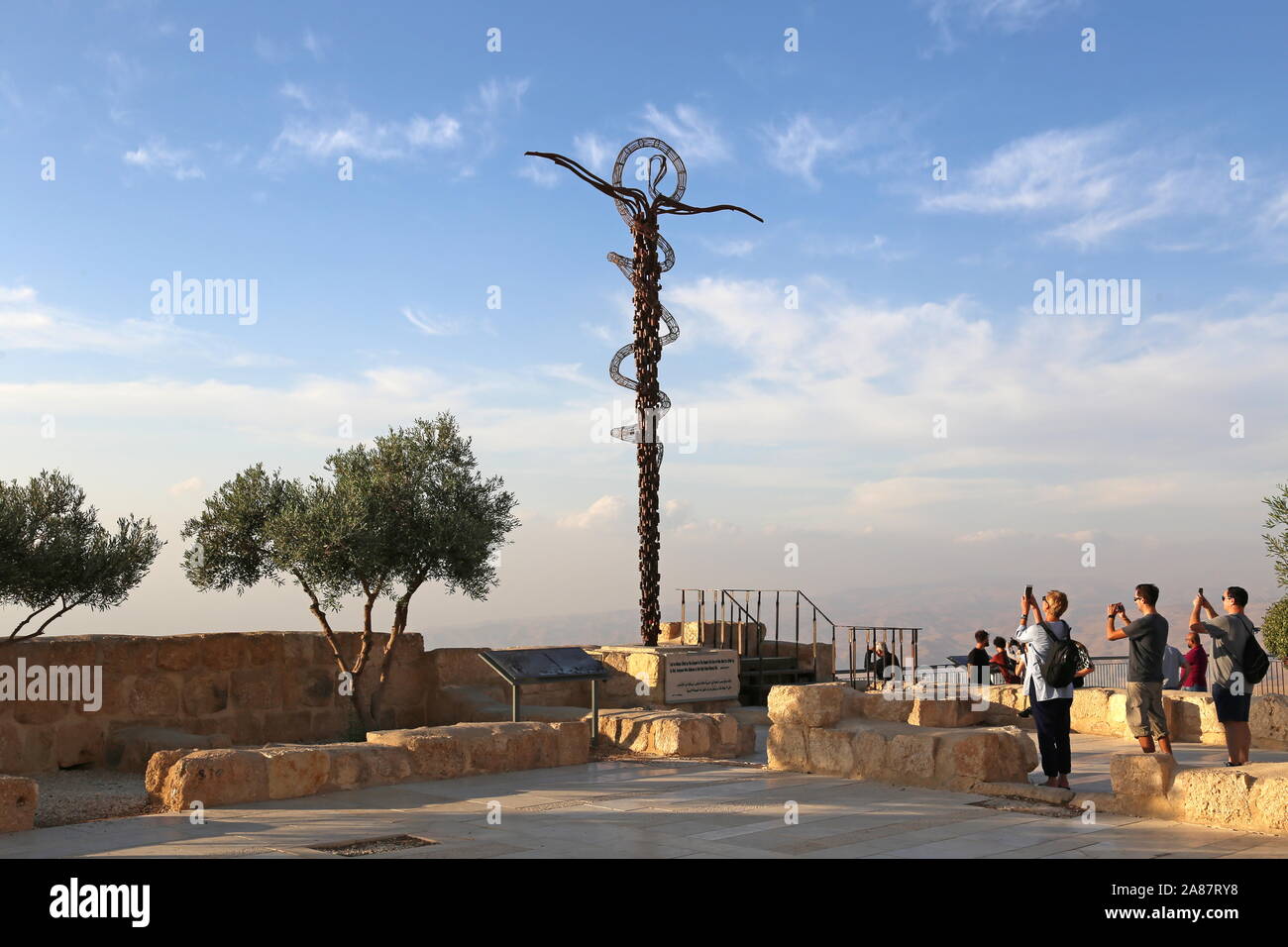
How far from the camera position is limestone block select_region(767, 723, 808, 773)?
35.4 ft

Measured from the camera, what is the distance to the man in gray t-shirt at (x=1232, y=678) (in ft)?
30.4

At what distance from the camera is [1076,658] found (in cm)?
887

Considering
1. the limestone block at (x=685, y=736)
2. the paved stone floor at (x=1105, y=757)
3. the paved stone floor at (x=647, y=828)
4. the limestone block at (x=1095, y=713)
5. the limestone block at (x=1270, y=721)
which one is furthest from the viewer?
the limestone block at (x=1095, y=713)

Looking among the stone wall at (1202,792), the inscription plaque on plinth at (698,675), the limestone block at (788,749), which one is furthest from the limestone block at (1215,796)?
the inscription plaque on plinth at (698,675)

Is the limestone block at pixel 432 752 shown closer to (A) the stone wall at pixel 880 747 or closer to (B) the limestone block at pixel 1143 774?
(A) the stone wall at pixel 880 747

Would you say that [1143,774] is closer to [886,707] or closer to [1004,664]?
[886,707]

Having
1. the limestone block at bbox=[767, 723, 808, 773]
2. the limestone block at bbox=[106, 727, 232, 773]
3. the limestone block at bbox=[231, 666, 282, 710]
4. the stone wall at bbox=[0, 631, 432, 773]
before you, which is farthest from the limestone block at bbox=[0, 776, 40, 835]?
the limestone block at bbox=[231, 666, 282, 710]

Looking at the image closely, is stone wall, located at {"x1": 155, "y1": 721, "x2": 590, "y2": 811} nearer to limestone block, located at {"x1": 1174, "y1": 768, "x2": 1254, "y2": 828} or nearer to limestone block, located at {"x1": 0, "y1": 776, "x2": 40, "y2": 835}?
limestone block, located at {"x1": 0, "y1": 776, "x2": 40, "y2": 835}

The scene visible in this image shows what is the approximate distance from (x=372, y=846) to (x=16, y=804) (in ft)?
8.76

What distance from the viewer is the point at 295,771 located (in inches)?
364

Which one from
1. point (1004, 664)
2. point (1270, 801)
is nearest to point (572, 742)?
point (1270, 801)

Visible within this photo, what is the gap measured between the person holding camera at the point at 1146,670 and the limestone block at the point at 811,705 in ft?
8.79

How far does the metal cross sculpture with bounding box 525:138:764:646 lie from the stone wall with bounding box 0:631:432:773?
20.7 feet
